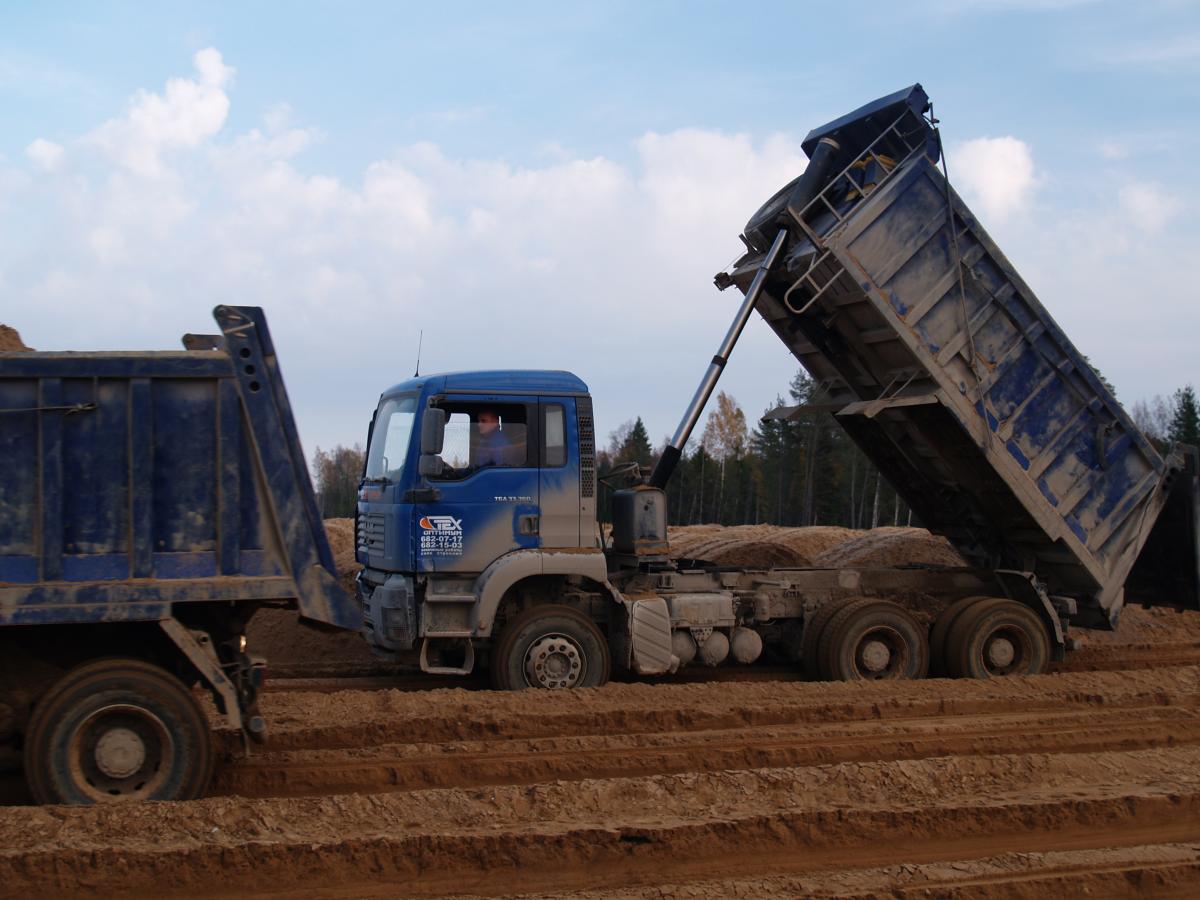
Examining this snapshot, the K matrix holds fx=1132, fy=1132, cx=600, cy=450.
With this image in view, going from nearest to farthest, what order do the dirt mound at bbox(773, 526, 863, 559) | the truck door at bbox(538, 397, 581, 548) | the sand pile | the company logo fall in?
the company logo
the truck door at bbox(538, 397, 581, 548)
the sand pile
the dirt mound at bbox(773, 526, 863, 559)

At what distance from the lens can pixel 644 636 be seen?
35.1 ft

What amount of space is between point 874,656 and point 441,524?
4637 mm

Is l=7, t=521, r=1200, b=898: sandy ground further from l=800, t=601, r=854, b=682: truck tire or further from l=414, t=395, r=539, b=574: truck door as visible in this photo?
l=414, t=395, r=539, b=574: truck door

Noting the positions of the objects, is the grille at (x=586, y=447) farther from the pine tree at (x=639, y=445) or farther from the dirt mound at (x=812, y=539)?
the pine tree at (x=639, y=445)

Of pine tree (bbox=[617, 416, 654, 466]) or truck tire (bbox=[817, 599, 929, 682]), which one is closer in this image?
truck tire (bbox=[817, 599, 929, 682])

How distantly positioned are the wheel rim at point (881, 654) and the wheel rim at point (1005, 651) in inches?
35.5

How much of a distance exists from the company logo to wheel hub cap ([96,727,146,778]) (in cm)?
361

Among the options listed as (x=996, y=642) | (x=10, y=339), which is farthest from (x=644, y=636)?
(x=10, y=339)

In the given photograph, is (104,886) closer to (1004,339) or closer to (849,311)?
(849,311)

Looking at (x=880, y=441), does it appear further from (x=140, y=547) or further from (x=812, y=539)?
(x=140, y=547)

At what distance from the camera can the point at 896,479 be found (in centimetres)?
1308

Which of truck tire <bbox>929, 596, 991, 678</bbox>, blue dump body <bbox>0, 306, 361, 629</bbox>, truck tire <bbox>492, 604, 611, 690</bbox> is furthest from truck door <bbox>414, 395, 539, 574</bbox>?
truck tire <bbox>929, 596, 991, 678</bbox>

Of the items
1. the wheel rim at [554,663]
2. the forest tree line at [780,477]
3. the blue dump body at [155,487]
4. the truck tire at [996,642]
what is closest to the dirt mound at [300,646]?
the wheel rim at [554,663]

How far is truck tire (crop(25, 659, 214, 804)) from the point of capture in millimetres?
6500
